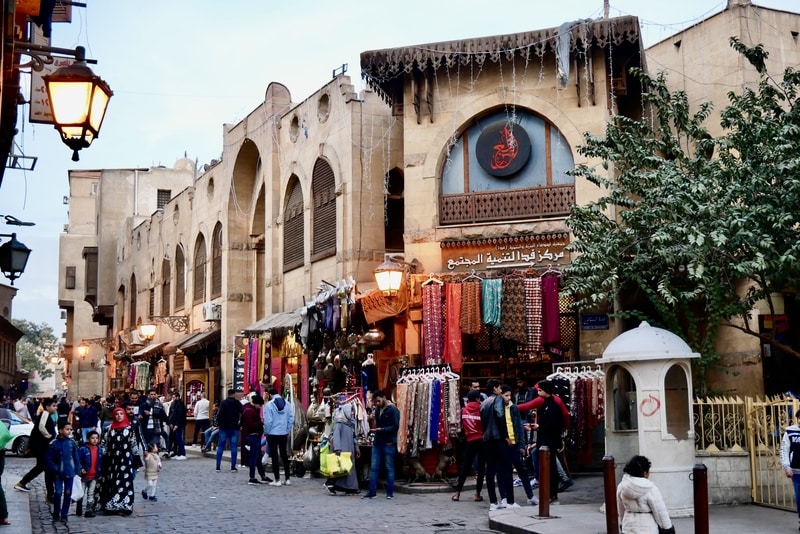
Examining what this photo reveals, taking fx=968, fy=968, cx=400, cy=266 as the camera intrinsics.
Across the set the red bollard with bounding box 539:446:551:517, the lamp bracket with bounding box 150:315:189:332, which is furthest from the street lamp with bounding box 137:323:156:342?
the red bollard with bounding box 539:446:551:517

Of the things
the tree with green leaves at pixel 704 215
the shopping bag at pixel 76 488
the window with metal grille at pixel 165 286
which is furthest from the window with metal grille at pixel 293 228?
the window with metal grille at pixel 165 286

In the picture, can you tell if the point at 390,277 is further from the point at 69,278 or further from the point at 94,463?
the point at 69,278

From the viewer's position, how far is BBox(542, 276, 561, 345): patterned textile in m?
17.2

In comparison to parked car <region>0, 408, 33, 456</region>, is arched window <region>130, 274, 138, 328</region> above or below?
above

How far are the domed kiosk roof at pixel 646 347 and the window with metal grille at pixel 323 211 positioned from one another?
11.4 meters

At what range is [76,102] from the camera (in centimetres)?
682

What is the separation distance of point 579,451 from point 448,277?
12.9ft

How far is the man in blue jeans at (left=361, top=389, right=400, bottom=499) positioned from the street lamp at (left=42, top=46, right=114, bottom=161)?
8739 millimetres

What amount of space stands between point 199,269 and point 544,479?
24.8m

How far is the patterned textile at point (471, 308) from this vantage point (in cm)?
1752

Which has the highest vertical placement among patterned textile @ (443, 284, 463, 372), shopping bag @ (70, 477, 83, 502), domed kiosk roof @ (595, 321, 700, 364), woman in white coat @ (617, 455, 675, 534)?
patterned textile @ (443, 284, 463, 372)

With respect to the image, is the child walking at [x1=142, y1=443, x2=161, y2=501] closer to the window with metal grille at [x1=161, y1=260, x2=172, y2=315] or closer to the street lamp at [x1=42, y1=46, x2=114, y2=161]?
the street lamp at [x1=42, y1=46, x2=114, y2=161]

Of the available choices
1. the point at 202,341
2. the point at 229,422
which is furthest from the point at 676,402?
the point at 202,341

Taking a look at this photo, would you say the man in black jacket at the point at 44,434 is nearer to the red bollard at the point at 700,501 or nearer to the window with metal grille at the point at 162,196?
the red bollard at the point at 700,501
